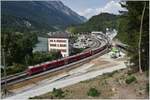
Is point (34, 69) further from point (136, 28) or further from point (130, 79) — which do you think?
point (130, 79)

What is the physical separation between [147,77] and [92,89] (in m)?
7.70

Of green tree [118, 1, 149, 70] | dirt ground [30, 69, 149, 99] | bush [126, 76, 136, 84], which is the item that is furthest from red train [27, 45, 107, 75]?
bush [126, 76, 136, 84]

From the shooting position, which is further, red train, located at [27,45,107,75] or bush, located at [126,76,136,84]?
red train, located at [27,45,107,75]

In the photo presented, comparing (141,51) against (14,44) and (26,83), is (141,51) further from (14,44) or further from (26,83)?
(14,44)

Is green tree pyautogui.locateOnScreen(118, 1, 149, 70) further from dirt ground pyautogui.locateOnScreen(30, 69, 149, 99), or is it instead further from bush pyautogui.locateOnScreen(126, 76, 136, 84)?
bush pyautogui.locateOnScreen(126, 76, 136, 84)

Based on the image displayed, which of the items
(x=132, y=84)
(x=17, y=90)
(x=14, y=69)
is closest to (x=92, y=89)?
(x=132, y=84)

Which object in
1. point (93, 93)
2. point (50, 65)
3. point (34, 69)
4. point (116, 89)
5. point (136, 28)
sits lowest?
point (93, 93)

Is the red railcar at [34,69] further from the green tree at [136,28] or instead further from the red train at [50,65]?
the green tree at [136,28]

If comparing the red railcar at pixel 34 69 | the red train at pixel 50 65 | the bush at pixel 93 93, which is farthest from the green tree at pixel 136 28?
the red train at pixel 50 65

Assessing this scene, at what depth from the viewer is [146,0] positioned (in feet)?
144

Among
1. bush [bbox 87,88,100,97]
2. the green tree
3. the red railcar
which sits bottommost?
bush [bbox 87,88,100,97]

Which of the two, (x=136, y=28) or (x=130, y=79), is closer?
(x=130, y=79)

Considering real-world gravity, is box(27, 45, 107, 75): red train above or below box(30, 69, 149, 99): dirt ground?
above

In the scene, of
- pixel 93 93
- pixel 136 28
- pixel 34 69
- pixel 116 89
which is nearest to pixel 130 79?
pixel 116 89
